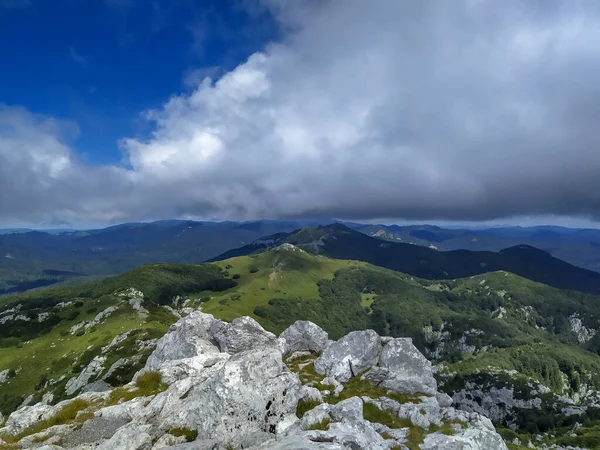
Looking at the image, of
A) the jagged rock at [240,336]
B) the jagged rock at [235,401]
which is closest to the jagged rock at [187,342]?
the jagged rock at [240,336]

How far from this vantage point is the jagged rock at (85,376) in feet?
422

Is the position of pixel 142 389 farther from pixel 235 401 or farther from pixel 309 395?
pixel 309 395

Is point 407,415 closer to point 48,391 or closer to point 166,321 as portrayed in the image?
point 48,391

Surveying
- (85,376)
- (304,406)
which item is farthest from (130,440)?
(85,376)

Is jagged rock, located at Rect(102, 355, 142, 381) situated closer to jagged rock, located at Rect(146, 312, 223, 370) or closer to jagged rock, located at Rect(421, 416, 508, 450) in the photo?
jagged rock, located at Rect(146, 312, 223, 370)

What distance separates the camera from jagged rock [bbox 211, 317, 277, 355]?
224ft

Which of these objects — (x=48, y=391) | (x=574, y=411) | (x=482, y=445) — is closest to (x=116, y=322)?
(x=48, y=391)

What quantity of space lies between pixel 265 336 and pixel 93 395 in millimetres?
37839

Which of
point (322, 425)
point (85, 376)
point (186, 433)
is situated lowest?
point (85, 376)

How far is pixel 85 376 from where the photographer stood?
131 m

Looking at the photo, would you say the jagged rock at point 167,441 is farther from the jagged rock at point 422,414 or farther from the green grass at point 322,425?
the jagged rock at point 422,414

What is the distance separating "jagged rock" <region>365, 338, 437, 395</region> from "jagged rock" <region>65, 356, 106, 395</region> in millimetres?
110817

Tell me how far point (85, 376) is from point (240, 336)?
99228mm

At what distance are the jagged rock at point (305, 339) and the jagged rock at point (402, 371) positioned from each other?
57.5 feet
